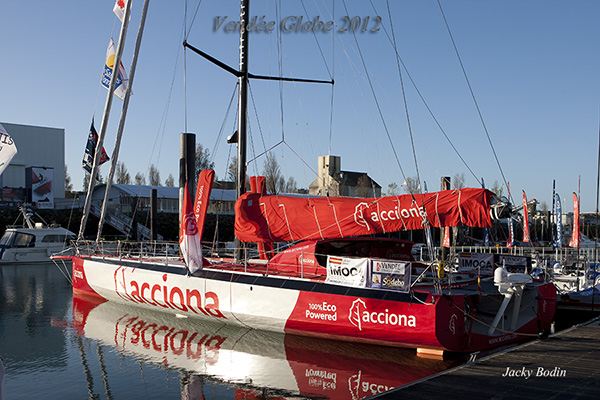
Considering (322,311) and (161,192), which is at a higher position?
(161,192)

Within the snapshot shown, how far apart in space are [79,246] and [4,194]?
37.9 meters

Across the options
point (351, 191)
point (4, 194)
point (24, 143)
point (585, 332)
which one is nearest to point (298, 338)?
point (585, 332)

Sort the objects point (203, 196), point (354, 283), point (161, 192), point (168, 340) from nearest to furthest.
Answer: point (354, 283)
point (168, 340)
point (203, 196)
point (161, 192)

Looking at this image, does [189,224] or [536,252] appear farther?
[536,252]

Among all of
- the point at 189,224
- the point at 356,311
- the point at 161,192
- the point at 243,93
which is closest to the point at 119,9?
the point at 243,93

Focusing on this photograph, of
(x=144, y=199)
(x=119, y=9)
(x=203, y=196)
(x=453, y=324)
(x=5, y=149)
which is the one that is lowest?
(x=453, y=324)

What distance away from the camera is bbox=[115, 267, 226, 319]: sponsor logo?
13.8 metres

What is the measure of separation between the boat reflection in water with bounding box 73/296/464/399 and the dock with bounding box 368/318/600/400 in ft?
4.75

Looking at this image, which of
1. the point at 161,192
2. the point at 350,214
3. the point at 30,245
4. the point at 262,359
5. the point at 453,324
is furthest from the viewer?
the point at 161,192

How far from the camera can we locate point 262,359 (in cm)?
1095

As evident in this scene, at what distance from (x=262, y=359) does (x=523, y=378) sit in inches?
204

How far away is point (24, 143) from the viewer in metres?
56.8

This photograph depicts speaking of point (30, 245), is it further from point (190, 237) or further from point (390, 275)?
point (390, 275)

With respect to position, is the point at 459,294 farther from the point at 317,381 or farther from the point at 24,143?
the point at 24,143
